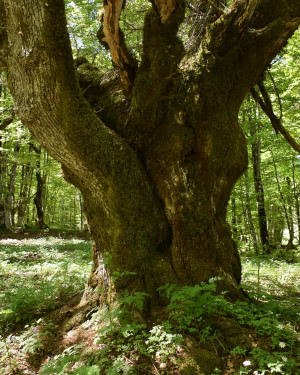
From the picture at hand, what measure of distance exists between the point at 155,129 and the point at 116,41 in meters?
1.28

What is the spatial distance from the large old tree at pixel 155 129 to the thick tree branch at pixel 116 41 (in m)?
0.01

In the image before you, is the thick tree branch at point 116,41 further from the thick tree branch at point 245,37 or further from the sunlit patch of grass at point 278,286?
the sunlit patch of grass at point 278,286

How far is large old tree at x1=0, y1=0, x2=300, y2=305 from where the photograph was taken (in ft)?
10.4

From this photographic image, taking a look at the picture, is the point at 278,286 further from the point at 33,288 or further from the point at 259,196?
the point at 259,196

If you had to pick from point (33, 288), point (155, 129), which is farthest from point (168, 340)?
point (33, 288)

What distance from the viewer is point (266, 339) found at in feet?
8.70

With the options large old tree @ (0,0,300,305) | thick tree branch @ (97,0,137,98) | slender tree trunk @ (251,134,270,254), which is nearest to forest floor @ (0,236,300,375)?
large old tree @ (0,0,300,305)

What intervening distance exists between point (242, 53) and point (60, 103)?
277 centimetres

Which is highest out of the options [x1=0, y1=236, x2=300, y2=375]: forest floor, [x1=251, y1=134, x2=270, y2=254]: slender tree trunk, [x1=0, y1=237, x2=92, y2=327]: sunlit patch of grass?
[x1=251, y1=134, x2=270, y2=254]: slender tree trunk

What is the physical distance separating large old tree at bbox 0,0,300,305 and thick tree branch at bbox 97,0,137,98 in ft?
0.04

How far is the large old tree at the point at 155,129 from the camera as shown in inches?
125

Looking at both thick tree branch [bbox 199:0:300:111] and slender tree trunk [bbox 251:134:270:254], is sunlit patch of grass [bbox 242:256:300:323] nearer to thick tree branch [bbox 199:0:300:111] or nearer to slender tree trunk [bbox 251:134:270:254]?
thick tree branch [bbox 199:0:300:111]

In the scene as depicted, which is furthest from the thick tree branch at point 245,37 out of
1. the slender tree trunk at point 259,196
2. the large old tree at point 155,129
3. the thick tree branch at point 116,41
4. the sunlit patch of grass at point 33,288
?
the slender tree trunk at point 259,196

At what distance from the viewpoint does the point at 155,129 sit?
379 centimetres
